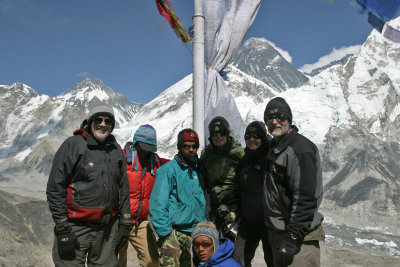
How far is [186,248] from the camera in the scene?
9.00ft

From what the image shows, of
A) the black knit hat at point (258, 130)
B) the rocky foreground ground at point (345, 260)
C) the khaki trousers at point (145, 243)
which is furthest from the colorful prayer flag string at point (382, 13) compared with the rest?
the rocky foreground ground at point (345, 260)

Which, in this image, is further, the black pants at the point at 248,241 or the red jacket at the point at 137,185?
the red jacket at the point at 137,185

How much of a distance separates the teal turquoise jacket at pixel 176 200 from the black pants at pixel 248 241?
34 centimetres

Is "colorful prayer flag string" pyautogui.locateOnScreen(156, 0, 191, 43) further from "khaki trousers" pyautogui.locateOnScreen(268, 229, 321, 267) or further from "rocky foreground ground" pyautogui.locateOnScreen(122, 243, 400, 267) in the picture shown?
"rocky foreground ground" pyautogui.locateOnScreen(122, 243, 400, 267)

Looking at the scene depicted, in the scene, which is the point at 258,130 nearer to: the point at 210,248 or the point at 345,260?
the point at 210,248

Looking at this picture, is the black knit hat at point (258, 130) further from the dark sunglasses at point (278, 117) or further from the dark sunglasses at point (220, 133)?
the dark sunglasses at point (278, 117)

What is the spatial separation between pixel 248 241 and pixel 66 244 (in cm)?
140

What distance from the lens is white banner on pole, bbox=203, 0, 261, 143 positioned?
3990 mm

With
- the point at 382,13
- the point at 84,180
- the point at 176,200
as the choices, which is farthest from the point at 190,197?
the point at 382,13

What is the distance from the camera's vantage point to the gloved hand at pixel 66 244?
240cm

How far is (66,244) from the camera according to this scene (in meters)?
2.40

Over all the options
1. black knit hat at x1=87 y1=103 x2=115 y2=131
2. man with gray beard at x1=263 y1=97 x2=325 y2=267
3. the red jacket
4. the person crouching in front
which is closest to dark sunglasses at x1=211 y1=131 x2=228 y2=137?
man with gray beard at x1=263 y1=97 x2=325 y2=267

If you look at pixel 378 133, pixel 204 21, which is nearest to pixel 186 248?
pixel 204 21

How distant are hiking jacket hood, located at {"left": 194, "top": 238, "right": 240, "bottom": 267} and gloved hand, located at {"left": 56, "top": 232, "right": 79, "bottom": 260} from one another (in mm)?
952
